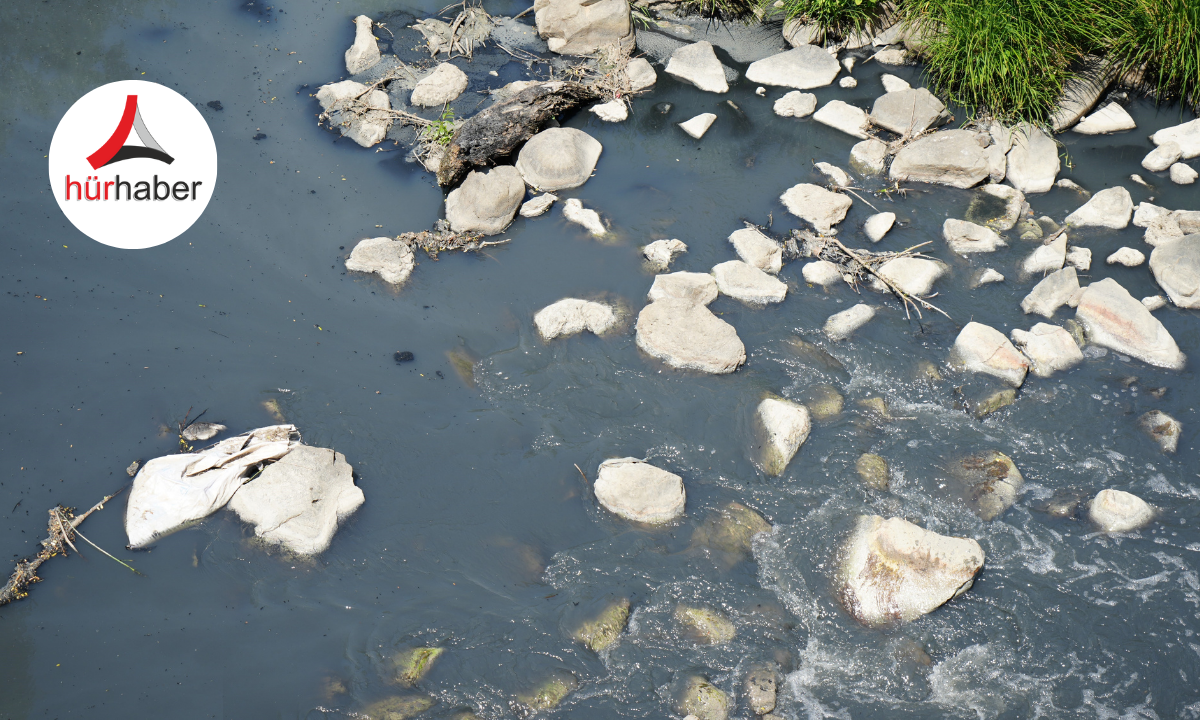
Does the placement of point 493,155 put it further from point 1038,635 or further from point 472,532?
point 1038,635

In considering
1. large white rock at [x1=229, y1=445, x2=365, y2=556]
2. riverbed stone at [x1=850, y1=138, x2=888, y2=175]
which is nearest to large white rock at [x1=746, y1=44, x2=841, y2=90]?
riverbed stone at [x1=850, y1=138, x2=888, y2=175]

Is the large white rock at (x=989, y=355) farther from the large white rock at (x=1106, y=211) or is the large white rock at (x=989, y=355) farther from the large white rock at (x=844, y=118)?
the large white rock at (x=844, y=118)

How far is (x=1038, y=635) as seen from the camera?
521 centimetres

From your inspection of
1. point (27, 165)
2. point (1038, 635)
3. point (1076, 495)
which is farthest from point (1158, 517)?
point (27, 165)

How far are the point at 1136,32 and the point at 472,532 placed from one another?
8475 mm

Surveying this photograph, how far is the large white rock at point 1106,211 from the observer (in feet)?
25.6

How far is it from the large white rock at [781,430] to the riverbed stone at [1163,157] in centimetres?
510

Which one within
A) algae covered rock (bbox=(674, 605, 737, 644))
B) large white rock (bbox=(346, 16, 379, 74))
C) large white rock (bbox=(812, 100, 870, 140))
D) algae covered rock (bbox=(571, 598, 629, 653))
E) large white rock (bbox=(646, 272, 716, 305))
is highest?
large white rock (bbox=(346, 16, 379, 74))

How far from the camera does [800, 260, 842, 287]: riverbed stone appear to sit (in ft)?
24.0

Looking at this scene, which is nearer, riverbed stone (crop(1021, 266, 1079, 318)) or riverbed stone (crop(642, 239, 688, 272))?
riverbed stone (crop(1021, 266, 1079, 318))

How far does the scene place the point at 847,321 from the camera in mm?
6941

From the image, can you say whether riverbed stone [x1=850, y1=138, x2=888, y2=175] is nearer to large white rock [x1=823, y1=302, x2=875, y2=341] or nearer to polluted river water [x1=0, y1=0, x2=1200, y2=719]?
polluted river water [x1=0, y1=0, x2=1200, y2=719]

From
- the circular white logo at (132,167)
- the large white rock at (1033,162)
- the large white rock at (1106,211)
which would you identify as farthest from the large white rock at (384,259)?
the large white rock at (1106,211)

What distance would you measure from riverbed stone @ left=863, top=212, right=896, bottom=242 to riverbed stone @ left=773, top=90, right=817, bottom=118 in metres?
1.89
